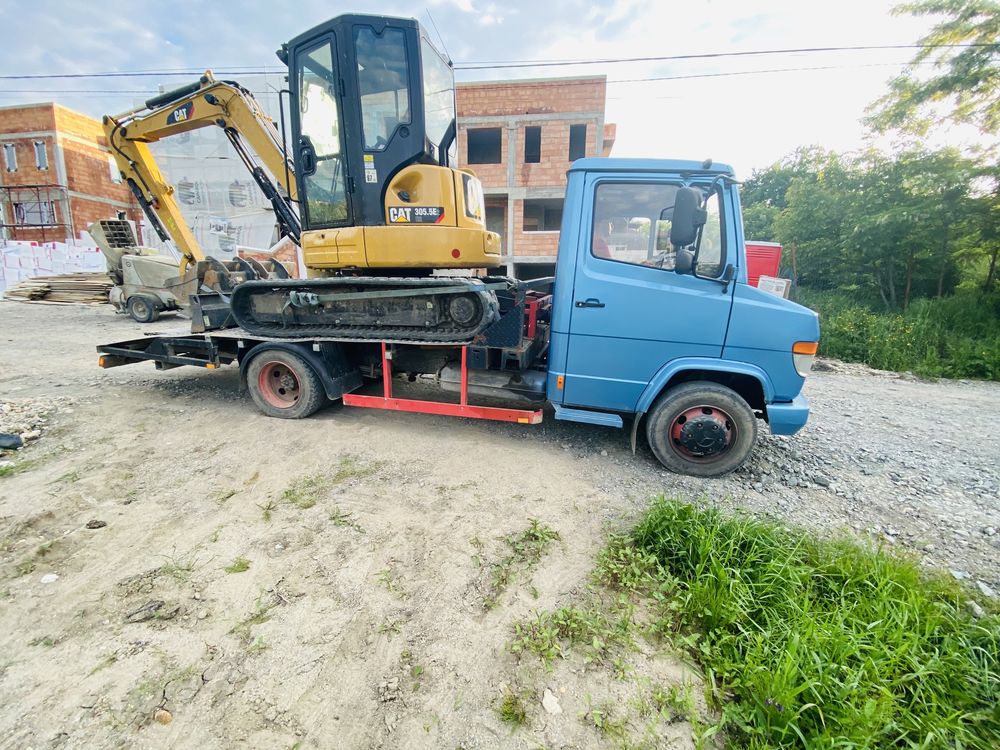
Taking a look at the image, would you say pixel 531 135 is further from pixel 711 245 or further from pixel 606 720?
pixel 606 720

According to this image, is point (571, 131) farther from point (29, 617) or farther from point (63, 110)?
point (63, 110)

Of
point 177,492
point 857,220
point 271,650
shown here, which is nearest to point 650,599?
point 271,650

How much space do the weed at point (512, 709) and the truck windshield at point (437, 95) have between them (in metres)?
4.37

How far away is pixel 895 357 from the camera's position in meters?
9.08

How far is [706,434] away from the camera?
3.68 meters

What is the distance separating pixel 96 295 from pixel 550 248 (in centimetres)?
1636

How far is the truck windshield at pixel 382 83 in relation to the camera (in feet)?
12.9

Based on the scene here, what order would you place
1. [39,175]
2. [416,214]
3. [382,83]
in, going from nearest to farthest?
1. [382,83]
2. [416,214]
3. [39,175]

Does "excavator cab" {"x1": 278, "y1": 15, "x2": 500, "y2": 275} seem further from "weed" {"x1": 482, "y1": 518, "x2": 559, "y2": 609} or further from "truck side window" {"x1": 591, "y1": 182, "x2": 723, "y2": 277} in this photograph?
"weed" {"x1": 482, "y1": 518, "x2": 559, "y2": 609}

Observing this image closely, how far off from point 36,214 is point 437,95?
2886 cm

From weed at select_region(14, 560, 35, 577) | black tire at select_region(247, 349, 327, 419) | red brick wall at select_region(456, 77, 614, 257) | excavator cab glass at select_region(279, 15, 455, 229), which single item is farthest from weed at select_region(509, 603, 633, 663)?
red brick wall at select_region(456, 77, 614, 257)

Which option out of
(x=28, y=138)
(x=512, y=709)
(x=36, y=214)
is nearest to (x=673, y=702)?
(x=512, y=709)

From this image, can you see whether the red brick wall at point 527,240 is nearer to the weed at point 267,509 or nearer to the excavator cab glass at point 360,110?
the excavator cab glass at point 360,110

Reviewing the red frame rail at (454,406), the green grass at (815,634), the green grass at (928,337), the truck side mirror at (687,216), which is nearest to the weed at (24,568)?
the red frame rail at (454,406)
